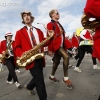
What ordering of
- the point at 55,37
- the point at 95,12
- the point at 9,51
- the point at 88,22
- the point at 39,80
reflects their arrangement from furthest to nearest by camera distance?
the point at 9,51 < the point at 55,37 < the point at 39,80 < the point at 88,22 < the point at 95,12

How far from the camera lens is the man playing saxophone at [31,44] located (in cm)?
375

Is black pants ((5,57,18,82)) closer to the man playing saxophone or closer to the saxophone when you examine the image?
the man playing saxophone

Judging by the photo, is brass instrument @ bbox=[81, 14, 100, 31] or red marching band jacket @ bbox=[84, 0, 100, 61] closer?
red marching band jacket @ bbox=[84, 0, 100, 61]

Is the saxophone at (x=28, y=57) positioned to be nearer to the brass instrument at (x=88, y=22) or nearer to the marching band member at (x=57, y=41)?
the brass instrument at (x=88, y=22)

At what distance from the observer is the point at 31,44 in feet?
13.1

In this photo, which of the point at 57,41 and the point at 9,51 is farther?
the point at 9,51

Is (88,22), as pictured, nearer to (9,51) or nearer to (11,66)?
(11,66)

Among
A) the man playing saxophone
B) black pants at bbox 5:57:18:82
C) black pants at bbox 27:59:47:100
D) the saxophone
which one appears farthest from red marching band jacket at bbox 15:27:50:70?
black pants at bbox 5:57:18:82

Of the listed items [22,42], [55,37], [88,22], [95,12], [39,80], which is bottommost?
[39,80]

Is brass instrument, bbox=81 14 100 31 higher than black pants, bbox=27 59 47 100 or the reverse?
higher

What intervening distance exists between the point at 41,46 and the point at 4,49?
3257 millimetres

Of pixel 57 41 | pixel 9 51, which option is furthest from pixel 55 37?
pixel 9 51

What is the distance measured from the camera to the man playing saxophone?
12.3 ft

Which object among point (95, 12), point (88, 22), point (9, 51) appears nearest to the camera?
point (95, 12)
